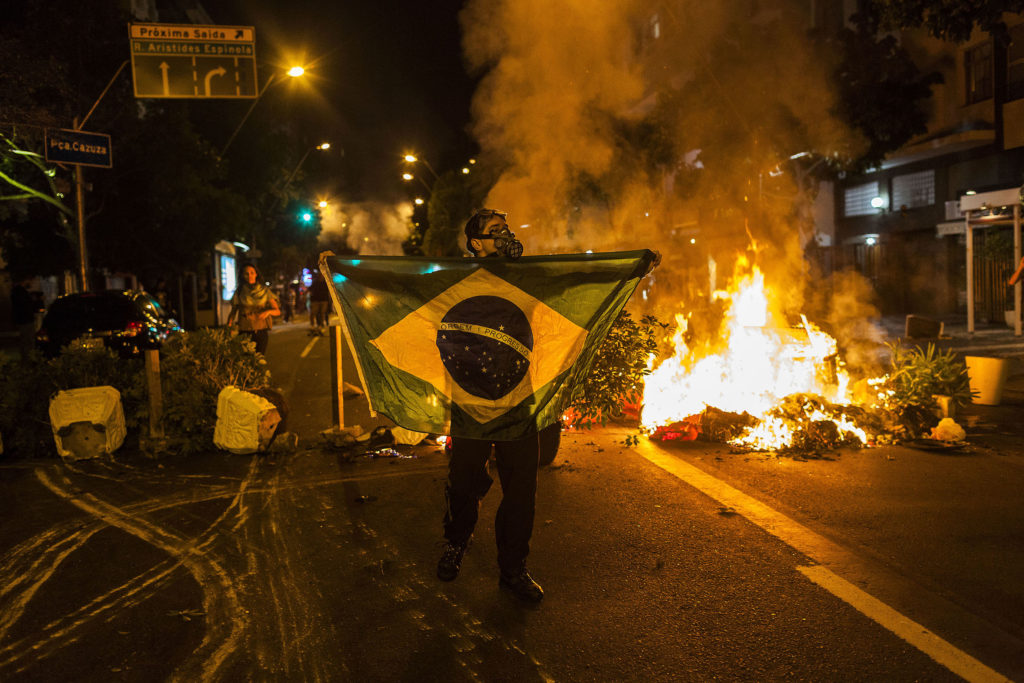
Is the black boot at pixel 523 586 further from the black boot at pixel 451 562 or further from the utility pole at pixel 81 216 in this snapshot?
the utility pole at pixel 81 216

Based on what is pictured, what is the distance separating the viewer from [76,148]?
13.0 metres

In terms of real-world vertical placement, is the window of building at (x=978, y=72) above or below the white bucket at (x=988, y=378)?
above

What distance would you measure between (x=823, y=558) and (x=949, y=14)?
370 inches

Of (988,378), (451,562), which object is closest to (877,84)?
(988,378)

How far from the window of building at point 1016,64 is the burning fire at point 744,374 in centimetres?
1497

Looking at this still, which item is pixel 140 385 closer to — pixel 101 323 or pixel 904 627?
pixel 101 323

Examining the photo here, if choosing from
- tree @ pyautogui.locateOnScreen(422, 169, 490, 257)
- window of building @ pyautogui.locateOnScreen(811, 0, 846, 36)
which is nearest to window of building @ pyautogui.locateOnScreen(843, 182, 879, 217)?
window of building @ pyautogui.locateOnScreen(811, 0, 846, 36)

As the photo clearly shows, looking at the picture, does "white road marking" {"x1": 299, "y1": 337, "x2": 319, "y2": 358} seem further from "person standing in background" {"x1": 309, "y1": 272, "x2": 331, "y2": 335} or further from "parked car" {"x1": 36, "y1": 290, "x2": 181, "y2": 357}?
"parked car" {"x1": 36, "y1": 290, "x2": 181, "y2": 357}

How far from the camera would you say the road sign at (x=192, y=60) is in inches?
509

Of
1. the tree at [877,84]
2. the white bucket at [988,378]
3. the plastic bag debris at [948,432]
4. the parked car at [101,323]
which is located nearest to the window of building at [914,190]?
the tree at [877,84]

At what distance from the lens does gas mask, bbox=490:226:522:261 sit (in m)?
3.98

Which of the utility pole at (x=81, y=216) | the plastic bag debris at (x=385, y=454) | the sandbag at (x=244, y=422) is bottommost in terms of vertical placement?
the plastic bag debris at (x=385, y=454)

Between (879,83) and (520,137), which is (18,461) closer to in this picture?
(520,137)

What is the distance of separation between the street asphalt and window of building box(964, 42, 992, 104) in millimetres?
17268
